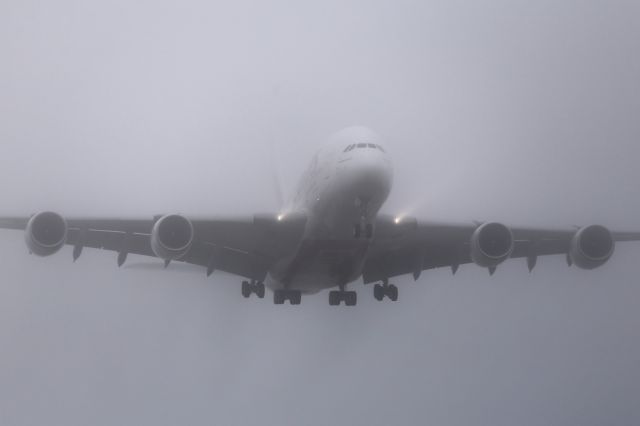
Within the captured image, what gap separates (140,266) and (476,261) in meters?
12.5

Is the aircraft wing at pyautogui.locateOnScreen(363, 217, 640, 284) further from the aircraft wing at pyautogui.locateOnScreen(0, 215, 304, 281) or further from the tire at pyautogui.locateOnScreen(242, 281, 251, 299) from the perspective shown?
the tire at pyautogui.locateOnScreen(242, 281, 251, 299)

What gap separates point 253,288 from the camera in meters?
32.6

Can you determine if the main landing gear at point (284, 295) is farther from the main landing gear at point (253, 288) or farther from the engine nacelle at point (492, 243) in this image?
the engine nacelle at point (492, 243)

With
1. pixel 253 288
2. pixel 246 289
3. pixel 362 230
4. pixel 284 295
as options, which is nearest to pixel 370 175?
pixel 362 230

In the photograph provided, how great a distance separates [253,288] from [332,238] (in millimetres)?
9074

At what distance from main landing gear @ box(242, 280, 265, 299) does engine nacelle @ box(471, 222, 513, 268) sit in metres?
→ 10.1

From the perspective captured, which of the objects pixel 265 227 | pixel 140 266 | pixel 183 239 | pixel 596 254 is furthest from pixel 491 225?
pixel 140 266

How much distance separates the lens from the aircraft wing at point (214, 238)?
26.2m

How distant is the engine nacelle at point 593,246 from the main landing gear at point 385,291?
734cm

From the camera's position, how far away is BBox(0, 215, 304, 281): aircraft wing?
1030 inches

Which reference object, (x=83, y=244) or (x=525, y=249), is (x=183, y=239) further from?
(x=525, y=249)

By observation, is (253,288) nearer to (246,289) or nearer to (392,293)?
(246,289)

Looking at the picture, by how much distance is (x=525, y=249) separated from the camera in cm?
3161

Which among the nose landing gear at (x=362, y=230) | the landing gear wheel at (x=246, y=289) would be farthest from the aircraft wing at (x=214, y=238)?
the nose landing gear at (x=362, y=230)
